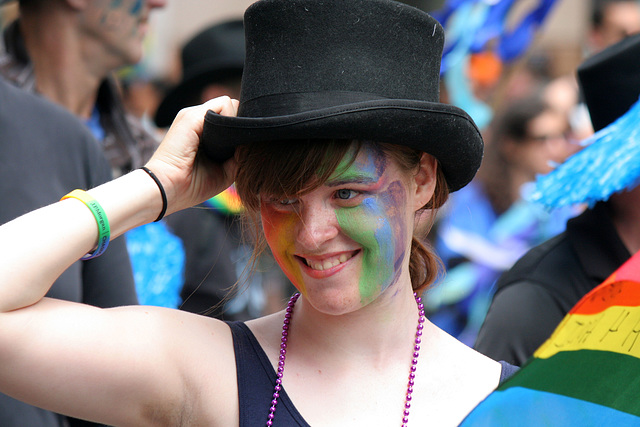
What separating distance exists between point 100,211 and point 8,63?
1.70 m

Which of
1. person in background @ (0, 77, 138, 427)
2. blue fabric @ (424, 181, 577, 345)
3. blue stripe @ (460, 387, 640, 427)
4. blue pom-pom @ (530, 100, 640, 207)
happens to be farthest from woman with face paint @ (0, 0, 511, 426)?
blue fabric @ (424, 181, 577, 345)

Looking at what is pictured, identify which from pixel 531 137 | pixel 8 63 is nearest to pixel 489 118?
pixel 531 137

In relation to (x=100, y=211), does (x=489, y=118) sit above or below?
below

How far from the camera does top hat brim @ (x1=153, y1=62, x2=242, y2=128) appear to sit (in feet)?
15.2

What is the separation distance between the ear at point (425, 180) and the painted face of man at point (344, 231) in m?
0.11

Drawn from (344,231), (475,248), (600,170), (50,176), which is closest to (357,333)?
(344,231)

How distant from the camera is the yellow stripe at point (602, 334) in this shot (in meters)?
1.86

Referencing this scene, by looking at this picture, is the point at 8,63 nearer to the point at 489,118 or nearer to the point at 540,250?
the point at 540,250

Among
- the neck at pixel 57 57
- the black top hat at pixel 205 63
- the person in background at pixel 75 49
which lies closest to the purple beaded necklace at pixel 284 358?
the person in background at pixel 75 49

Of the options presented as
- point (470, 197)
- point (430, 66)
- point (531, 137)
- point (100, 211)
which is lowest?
point (470, 197)

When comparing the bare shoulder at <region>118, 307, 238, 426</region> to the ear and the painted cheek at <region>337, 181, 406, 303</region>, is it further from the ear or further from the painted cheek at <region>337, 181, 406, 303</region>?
the ear

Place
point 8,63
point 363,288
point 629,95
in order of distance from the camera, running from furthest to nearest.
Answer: point 8,63
point 629,95
point 363,288

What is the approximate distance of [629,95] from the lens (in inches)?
111

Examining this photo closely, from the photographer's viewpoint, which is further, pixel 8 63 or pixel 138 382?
pixel 8 63
